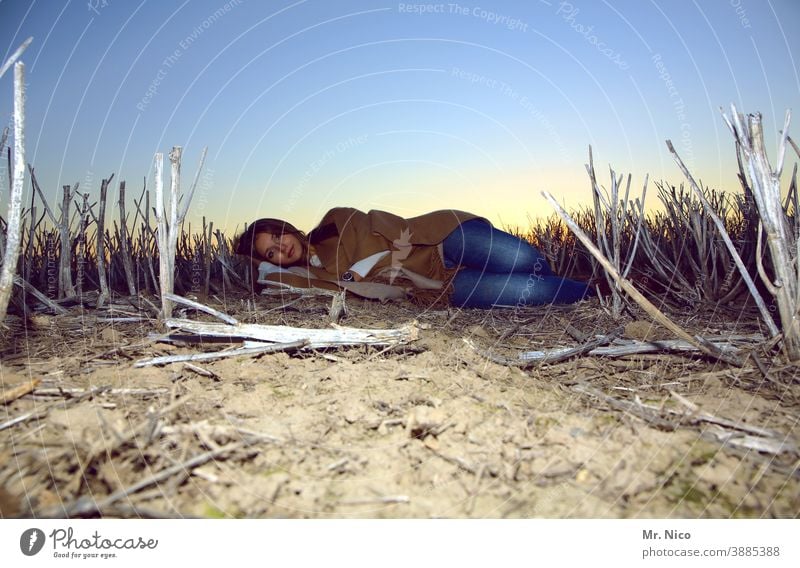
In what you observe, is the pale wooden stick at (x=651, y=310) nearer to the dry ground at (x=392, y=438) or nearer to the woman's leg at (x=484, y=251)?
the dry ground at (x=392, y=438)

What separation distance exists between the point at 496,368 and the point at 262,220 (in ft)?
9.98

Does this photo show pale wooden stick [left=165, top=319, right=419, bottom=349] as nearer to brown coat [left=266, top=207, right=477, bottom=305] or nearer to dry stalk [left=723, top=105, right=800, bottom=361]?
dry stalk [left=723, top=105, right=800, bottom=361]

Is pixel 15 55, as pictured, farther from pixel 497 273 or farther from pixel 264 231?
pixel 497 273

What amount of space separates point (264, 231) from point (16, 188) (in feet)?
8.41

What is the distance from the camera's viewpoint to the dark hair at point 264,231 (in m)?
4.02

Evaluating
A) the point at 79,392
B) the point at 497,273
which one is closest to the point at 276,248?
the point at 497,273

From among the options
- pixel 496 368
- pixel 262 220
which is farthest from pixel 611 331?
pixel 262 220

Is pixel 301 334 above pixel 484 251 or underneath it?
underneath

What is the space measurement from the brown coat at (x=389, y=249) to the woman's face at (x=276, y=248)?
12 cm

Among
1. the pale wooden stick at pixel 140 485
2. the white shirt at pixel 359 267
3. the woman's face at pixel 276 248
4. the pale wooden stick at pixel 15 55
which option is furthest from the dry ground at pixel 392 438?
the woman's face at pixel 276 248

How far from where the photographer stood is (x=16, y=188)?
4.76 ft

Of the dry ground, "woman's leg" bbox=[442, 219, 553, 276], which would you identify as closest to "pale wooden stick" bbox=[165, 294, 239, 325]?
the dry ground

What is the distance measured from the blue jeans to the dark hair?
135 cm
